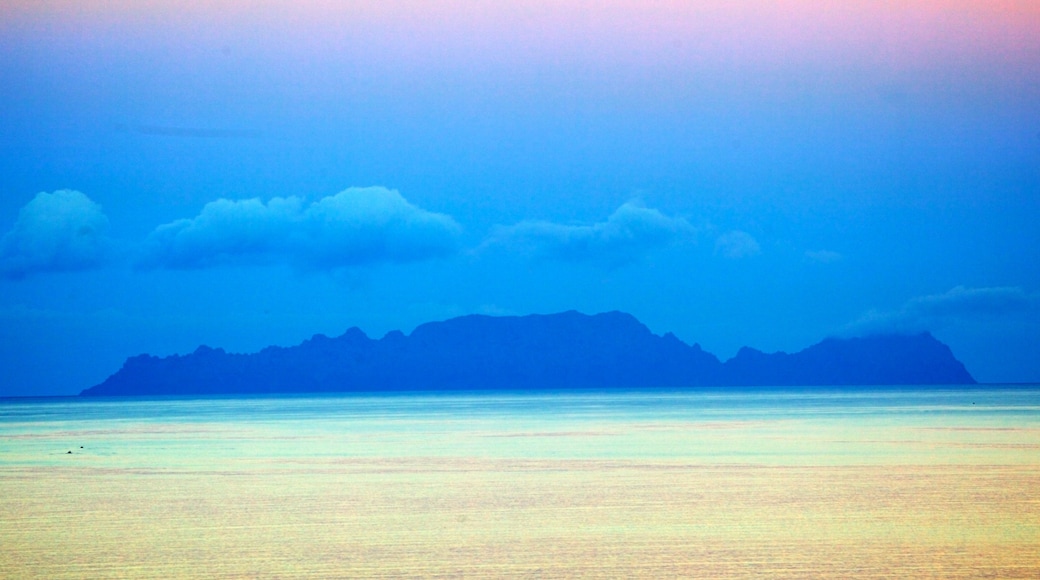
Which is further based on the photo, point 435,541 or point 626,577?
point 435,541

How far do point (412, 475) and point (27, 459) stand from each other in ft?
49.0

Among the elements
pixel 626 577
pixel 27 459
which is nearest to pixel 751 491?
pixel 626 577

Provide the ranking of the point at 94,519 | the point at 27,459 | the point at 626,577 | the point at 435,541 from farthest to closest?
the point at 27,459 → the point at 94,519 → the point at 435,541 → the point at 626,577

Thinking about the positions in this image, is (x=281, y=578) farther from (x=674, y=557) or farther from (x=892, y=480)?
(x=892, y=480)

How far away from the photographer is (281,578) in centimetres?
1380

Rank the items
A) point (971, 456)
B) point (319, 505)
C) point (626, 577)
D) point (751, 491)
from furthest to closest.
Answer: point (971, 456) < point (751, 491) < point (319, 505) < point (626, 577)

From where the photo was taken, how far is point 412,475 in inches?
1076

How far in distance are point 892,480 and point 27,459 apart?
25.0 meters

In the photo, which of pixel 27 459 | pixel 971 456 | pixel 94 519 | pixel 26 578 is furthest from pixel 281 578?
pixel 27 459

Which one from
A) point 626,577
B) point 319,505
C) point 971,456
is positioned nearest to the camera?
point 626,577

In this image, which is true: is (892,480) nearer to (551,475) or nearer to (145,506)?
(551,475)

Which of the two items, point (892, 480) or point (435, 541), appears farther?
point (892, 480)

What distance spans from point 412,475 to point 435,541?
35.7 ft

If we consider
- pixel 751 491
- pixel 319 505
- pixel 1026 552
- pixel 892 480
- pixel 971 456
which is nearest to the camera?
pixel 1026 552
